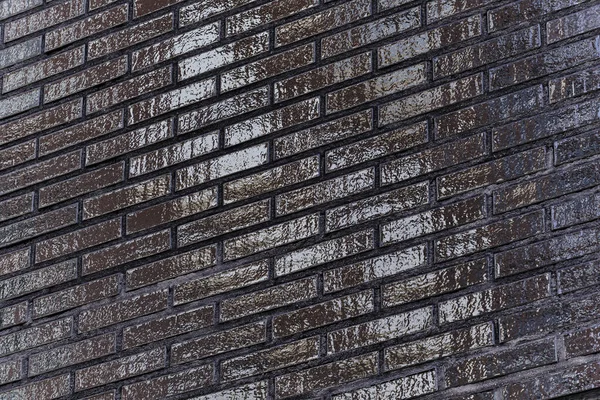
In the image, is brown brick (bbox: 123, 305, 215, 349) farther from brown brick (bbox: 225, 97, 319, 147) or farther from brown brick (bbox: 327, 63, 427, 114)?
brown brick (bbox: 327, 63, 427, 114)

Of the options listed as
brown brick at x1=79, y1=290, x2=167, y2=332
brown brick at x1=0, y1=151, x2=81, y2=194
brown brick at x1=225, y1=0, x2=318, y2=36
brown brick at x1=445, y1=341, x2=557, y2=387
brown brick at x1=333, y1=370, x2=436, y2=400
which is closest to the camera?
brown brick at x1=445, y1=341, x2=557, y2=387

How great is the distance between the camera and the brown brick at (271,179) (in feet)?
12.9

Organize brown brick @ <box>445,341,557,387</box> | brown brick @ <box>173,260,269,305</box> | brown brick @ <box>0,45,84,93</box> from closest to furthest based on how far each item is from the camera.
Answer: brown brick @ <box>445,341,557,387</box> < brown brick @ <box>173,260,269,305</box> < brown brick @ <box>0,45,84,93</box>

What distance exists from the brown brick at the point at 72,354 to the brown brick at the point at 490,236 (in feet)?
3.19

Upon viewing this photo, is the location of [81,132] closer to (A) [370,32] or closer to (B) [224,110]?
(B) [224,110]

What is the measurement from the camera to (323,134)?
394 centimetres

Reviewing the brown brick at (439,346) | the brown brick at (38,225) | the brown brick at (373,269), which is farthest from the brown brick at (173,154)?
the brown brick at (439,346)

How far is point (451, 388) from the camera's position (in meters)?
3.52

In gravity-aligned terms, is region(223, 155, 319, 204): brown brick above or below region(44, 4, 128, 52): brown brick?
below

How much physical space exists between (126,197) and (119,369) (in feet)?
1.63

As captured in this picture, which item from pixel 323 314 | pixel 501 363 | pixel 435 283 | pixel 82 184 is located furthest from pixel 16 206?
pixel 501 363

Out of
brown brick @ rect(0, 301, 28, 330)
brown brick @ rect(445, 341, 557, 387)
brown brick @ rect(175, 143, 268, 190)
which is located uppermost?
brown brick @ rect(175, 143, 268, 190)

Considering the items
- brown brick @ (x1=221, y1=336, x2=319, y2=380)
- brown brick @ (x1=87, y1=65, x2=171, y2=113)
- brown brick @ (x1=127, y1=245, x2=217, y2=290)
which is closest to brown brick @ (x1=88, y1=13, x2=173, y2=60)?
brown brick @ (x1=87, y1=65, x2=171, y2=113)

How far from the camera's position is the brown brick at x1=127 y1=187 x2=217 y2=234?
13.3ft
